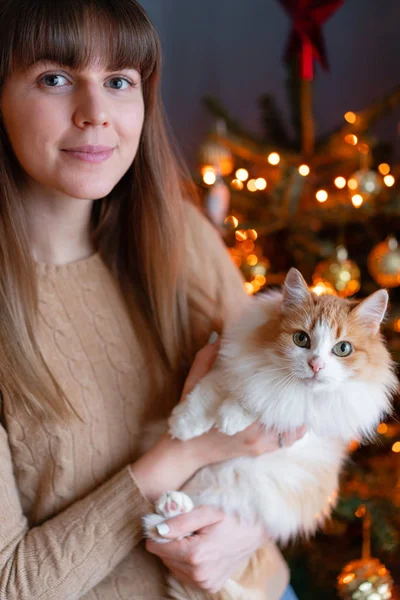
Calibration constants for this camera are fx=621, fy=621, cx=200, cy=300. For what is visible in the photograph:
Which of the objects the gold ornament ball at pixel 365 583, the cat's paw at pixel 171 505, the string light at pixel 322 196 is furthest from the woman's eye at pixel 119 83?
the gold ornament ball at pixel 365 583

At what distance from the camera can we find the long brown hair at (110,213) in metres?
1.05

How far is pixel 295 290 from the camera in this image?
1071 mm

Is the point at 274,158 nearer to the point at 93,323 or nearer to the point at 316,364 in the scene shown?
the point at 93,323

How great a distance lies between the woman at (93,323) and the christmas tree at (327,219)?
0.58 metres

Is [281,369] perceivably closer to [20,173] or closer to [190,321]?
[190,321]

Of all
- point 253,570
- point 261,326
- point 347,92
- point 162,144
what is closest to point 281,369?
point 261,326

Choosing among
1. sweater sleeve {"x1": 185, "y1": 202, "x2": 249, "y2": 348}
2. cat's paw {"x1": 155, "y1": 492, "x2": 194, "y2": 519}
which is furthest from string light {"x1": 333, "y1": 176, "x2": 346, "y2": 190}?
cat's paw {"x1": 155, "y1": 492, "x2": 194, "y2": 519}

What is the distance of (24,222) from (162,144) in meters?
0.35

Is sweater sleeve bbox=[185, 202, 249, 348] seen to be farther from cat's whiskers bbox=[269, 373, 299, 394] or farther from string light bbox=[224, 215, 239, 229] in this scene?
string light bbox=[224, 215, 239, 229]

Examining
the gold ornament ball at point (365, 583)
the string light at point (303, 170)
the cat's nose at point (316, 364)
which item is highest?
the string light at point (303, 170)

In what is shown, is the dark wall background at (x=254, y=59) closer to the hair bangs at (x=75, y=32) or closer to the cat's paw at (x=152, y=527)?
the hair bangs at (x=75, y=32)

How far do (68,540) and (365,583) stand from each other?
0.98 m

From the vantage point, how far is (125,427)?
1.26 metres

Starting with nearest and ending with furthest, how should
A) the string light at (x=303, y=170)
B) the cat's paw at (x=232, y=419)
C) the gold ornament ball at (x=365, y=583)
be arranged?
the cat's paw at (x=232, y=419), the gold ornament ball at (x=365, y=583), the string light at (x=303, y=170)
